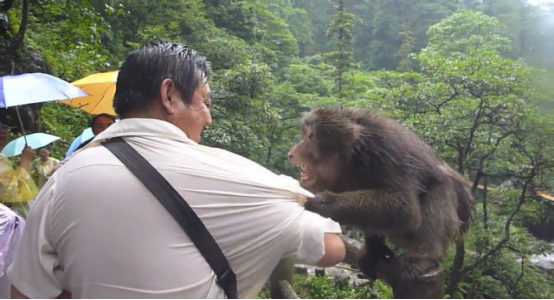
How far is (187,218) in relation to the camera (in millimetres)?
1038

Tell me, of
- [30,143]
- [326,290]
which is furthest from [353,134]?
[30,143]

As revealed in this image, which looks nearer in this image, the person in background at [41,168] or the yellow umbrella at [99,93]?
the person in background at [41,168]

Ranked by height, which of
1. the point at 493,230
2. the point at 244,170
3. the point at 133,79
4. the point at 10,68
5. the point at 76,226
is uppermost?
the point at 133,79

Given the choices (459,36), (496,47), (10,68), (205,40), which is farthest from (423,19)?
(10,68)

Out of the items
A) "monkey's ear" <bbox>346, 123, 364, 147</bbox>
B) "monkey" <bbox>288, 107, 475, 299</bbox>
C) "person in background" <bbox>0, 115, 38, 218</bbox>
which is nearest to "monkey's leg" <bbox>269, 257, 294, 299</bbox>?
"monkey" <bbox>288, 107, 475, 299</bbox>

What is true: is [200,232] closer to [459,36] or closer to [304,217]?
[304,217]

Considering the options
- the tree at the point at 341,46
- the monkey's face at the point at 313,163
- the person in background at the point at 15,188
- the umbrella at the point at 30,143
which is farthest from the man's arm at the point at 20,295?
the tree at the point at 341,46

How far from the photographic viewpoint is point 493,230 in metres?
5.28

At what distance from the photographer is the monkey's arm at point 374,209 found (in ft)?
4.27

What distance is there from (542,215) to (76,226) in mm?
6040

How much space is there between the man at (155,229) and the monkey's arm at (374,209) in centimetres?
14

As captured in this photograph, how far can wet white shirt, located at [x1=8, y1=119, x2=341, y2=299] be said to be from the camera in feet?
3.36

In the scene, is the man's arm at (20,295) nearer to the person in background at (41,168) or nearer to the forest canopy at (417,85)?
the forest canopy at (417,85)

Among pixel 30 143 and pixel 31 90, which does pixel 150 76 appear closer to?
pixel 31 90
